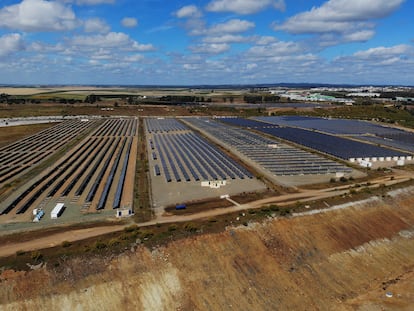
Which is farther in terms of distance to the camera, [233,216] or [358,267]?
[233,216]

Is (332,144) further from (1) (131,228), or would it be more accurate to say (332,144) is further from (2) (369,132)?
(1) (131,228)

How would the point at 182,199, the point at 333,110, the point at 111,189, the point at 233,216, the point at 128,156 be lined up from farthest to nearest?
the point at 333,110 → the point at 128,156 → the point at 111,189 → the point at 182,199 → the point at 233,216

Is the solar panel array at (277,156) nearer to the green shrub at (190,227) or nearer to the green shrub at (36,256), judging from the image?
the green shrub at (190,227)

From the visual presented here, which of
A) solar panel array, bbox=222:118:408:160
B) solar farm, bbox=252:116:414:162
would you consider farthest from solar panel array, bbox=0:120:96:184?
solar farm, bbox=252:116:414:162

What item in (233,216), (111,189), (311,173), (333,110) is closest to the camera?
(233,216)

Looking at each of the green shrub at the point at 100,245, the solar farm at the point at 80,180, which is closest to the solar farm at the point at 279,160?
the solar farm at the point at 80,180

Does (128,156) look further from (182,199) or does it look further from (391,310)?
(391,310)

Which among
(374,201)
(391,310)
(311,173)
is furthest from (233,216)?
(311,173)
